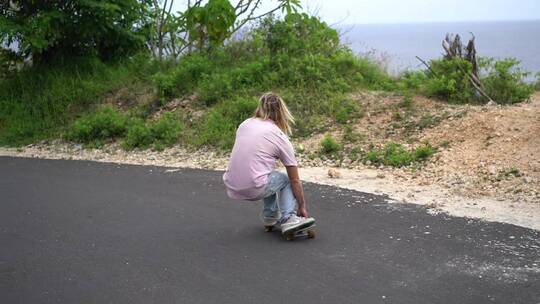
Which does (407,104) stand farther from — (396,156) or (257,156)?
(257,156)

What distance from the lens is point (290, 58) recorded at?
50.5 feet

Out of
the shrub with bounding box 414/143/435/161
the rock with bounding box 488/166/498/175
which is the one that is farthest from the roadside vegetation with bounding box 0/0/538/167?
the rock with bounding box 488/166/498/175

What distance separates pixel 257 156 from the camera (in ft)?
24.0

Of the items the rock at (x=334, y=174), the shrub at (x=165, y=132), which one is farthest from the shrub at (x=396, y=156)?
the shrub at (x=165, y=132)

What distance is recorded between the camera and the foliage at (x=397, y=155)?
10898 millimetres

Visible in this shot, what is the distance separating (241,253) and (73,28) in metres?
10.5

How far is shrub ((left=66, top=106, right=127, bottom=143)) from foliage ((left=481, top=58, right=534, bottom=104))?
7.27 meters

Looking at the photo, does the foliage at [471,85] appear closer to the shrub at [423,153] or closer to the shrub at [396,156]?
the shrub at [396,156]

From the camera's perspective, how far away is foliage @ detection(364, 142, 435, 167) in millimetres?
10898

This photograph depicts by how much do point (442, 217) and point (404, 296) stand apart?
8.31 ft

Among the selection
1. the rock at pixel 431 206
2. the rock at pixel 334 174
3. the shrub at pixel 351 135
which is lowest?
the rock at pixel 431 206

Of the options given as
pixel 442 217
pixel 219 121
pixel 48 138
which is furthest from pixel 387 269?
pixel 48 138

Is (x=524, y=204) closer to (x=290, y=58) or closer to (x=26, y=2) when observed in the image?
(x=290, y=58)

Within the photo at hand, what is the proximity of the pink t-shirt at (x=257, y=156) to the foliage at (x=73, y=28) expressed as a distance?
354 inches
